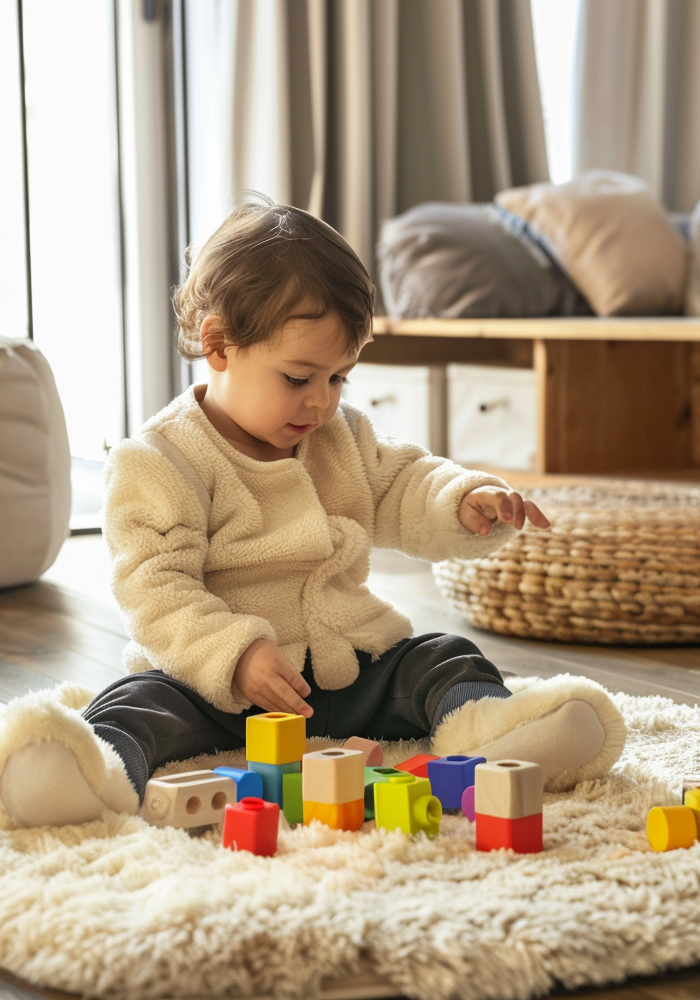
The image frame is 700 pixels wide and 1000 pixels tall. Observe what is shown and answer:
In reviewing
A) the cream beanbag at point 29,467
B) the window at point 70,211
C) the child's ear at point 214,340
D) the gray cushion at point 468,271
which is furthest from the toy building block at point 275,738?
the window at point 70,211

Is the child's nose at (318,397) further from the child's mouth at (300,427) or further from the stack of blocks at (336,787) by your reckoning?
the stack of blocks at (336,787)

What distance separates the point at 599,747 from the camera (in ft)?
3.26

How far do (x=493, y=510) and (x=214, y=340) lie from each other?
307 mm

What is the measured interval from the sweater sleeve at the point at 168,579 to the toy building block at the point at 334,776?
0.16 m

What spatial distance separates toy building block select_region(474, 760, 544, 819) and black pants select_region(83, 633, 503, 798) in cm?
24

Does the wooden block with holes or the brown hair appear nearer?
the wooden block with holes

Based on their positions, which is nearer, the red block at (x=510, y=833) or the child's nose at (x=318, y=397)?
the red block at (x=510, y=833)

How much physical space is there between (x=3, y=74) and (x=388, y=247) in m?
0.95

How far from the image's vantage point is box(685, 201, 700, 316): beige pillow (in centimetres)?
258

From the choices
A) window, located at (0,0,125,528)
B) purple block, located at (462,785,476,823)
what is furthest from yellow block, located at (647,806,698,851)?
window, located at (0,0,125,528)

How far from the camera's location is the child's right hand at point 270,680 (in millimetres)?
1000

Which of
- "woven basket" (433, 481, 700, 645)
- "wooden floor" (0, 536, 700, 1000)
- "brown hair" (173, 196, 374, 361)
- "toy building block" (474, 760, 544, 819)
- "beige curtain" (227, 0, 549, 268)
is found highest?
"beige curtain" (227, 0, 549, 268)

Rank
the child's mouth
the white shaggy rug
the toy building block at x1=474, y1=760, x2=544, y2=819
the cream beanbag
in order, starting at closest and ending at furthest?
the white shaggy rug, the toy building block at x1=474, y1=760, x2=544, y2=819, the child's mouth, the cream beanbag

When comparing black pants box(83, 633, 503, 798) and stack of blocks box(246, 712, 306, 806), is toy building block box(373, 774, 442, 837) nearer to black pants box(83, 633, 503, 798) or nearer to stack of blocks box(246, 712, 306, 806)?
stack of blocks box(246, 712, 306, 806)
